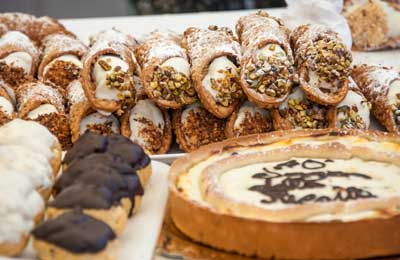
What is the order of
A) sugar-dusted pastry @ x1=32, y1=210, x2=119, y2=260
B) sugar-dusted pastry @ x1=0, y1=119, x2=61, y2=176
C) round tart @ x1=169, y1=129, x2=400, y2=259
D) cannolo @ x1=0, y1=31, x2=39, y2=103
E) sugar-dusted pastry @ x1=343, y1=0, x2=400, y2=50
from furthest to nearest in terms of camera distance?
sugar-dusted pastry @ x1=343, y1=0, x2=400, y2=50, cannolo @ x1=0, y1=31, x2=39, y2=103, sugar-dusted pastry @ x1=0, y1=119, x2=61, y2=176, round tart @ x1=169, y1=129, x2=400, y2=259, sugar-dusted pastry @ x1=32, y1=210, x2=119, y2=260

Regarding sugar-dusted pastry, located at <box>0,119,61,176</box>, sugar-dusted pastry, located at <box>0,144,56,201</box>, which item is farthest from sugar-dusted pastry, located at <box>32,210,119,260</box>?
sugar-dusted pastry, located at <box>0,119,61,176</box>

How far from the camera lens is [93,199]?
1.22m

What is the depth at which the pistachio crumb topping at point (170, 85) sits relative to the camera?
1788mm

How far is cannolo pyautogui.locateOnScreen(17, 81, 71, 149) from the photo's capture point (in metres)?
1.85

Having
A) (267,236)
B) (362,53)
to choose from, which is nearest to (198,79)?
(267,236)

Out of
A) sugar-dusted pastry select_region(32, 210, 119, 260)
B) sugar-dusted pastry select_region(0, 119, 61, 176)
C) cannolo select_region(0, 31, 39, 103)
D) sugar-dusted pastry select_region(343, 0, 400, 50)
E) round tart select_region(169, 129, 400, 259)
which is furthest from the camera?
sugar-dusted pastry select_region(343, 0, 400, 50)

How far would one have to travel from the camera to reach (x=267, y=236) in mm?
1224

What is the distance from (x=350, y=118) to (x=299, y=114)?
14 cm

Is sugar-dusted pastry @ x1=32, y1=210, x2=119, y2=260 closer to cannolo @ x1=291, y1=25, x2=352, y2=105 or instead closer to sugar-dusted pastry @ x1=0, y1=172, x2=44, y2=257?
sugar-dusted pastry @ x1=0, y1=172, x2=44, y2=257

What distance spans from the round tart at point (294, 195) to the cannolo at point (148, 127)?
14.8 inches

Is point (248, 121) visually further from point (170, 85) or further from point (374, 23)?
point (374, 23)

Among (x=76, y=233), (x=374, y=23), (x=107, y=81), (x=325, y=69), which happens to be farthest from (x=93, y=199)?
(x=374, y=23)

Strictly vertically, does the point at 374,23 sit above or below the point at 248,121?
above

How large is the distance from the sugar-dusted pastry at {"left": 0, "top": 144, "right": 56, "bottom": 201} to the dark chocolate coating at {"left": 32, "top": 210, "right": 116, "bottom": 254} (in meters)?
0.15
